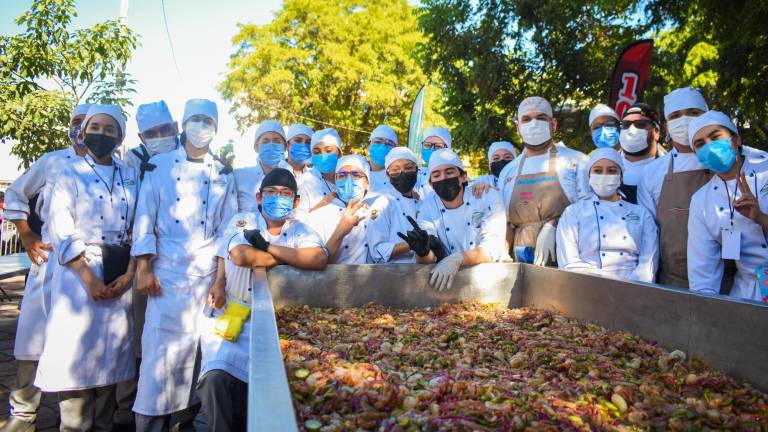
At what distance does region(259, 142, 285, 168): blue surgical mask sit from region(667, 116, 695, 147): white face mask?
2986 mm

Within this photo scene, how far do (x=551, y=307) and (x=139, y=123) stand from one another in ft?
11.3

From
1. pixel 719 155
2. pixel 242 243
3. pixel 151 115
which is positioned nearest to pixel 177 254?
pixel 242 243

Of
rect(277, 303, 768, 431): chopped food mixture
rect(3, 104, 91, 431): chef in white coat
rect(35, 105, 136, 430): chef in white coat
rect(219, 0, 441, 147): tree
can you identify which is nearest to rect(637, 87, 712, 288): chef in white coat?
rect(277, 303, 768, 431): chopped food mixture

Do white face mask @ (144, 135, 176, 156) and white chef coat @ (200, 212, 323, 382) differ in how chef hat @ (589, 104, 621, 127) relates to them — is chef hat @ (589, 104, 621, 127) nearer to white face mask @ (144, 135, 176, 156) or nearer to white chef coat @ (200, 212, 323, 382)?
white chef coat @ (200, 212, 323, 382)

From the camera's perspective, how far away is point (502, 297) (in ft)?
12.9

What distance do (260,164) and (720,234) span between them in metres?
3.38

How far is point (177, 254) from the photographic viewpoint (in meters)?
4.03

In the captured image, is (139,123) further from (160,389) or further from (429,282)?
(429,282)

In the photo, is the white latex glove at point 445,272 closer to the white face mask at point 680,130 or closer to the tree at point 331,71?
the white face mask at point 680,130

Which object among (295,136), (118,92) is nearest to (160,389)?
(295,136)

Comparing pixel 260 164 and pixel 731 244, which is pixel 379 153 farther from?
pixel 731 244

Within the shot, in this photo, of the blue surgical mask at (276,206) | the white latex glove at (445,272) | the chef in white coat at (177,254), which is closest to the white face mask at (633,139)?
the white latex glove at (445,272)

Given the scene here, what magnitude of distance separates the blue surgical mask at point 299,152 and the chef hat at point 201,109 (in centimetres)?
101

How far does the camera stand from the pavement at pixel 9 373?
441 centimetres
